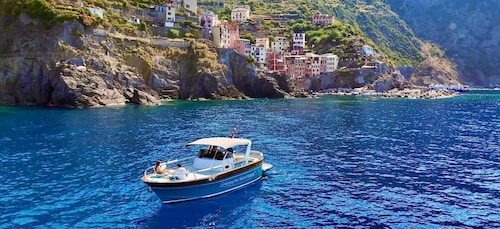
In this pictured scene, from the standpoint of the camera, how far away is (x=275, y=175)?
119 feet

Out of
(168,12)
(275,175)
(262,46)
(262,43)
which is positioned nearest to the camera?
(275,175)

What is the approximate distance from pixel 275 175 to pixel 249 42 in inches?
4822

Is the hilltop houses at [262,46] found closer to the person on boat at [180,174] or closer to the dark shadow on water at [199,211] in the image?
the person on boat at [180,174]

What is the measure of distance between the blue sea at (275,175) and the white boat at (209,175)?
2.19 feet

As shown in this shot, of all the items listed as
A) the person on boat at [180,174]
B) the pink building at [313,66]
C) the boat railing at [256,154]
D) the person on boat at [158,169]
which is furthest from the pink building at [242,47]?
the person on boat at [180,174]

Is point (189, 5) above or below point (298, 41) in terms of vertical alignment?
above

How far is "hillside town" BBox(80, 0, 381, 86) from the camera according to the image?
13188 cm

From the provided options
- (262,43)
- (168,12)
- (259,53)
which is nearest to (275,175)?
(168,12)

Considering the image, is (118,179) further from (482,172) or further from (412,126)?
(412,126)

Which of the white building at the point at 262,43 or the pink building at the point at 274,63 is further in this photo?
the white building at the point at 262,43

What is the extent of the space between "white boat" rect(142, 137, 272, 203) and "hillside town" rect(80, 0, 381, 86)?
300 ft

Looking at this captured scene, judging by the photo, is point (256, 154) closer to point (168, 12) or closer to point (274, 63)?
point (168, 12)

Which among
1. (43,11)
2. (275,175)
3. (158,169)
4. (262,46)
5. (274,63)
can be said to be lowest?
(275,175)

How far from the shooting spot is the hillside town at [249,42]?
131875 mm
